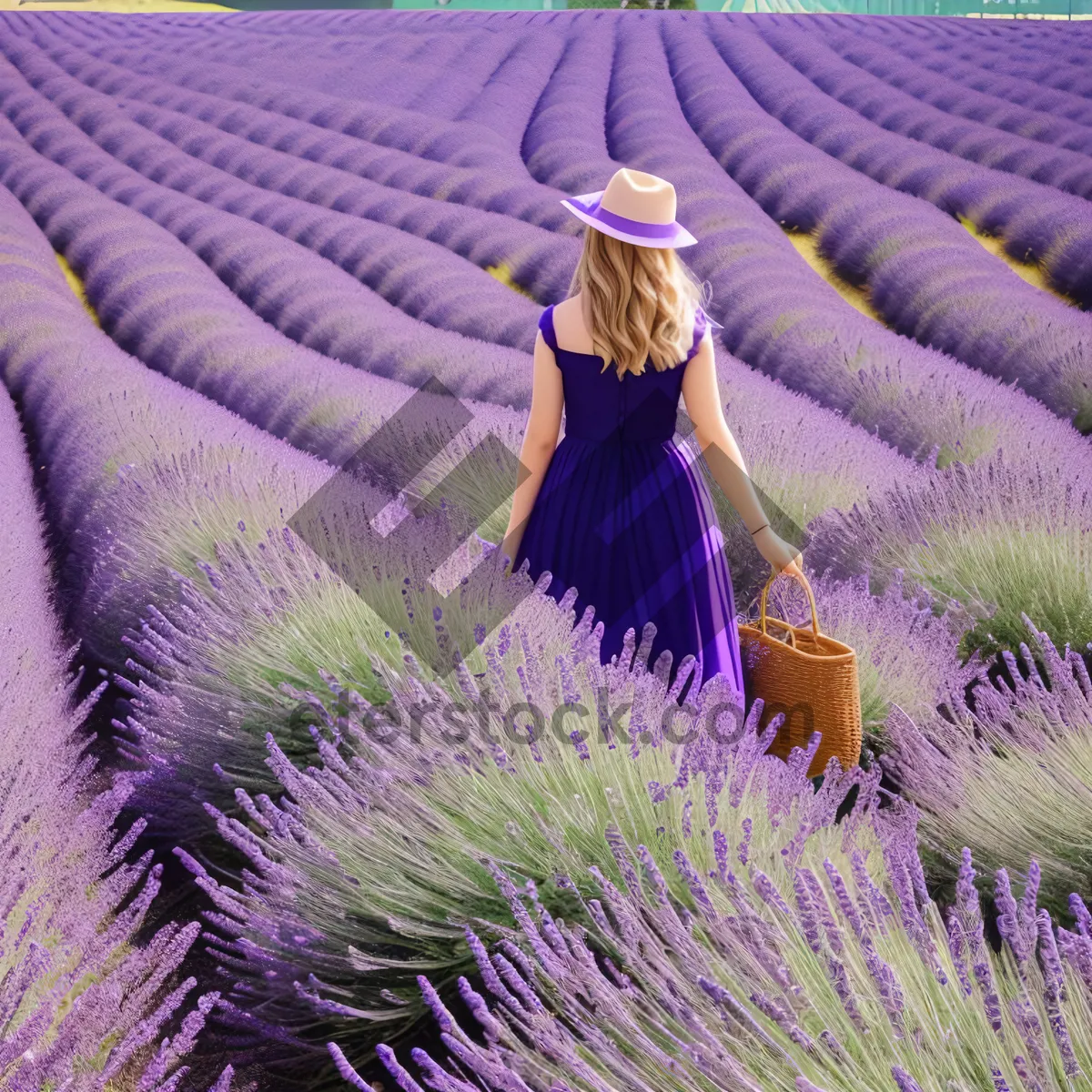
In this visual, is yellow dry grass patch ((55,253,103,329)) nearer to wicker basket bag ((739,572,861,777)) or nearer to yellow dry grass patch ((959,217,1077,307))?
yellow dry grass patch ((959,217,1077,307))

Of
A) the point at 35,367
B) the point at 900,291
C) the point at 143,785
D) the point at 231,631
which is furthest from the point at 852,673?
the point at 900,291

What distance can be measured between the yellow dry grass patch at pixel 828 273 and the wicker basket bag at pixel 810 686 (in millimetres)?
6158

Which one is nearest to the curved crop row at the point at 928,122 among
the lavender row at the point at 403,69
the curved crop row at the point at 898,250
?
the curved crop row at the point at 898,250

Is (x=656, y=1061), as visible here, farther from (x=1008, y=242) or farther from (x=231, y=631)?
(x=1008, y=242)

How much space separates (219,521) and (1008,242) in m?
7.55

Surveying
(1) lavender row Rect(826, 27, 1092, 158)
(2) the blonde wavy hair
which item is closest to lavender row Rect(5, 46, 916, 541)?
(2) the blonde wavy hair

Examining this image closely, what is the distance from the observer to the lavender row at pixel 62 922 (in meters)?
1.05

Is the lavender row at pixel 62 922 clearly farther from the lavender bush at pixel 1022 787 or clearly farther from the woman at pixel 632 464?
the lavender bush at pixel 1022 787

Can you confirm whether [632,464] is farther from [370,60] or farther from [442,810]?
[370,60]

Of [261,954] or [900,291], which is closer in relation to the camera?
[261,954]

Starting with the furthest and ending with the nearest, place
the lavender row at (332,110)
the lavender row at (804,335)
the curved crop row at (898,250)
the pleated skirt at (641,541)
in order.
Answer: the lavender row at (332,110) → the curved crop row at (898,250) → the lavender row at (804,335) → the pleated skirt at (641,541)

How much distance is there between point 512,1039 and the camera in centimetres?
101

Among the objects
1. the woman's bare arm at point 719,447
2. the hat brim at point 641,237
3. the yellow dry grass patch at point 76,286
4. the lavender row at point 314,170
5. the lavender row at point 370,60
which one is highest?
the hat brim at point 641,237

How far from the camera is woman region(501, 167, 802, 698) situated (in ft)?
6.33
